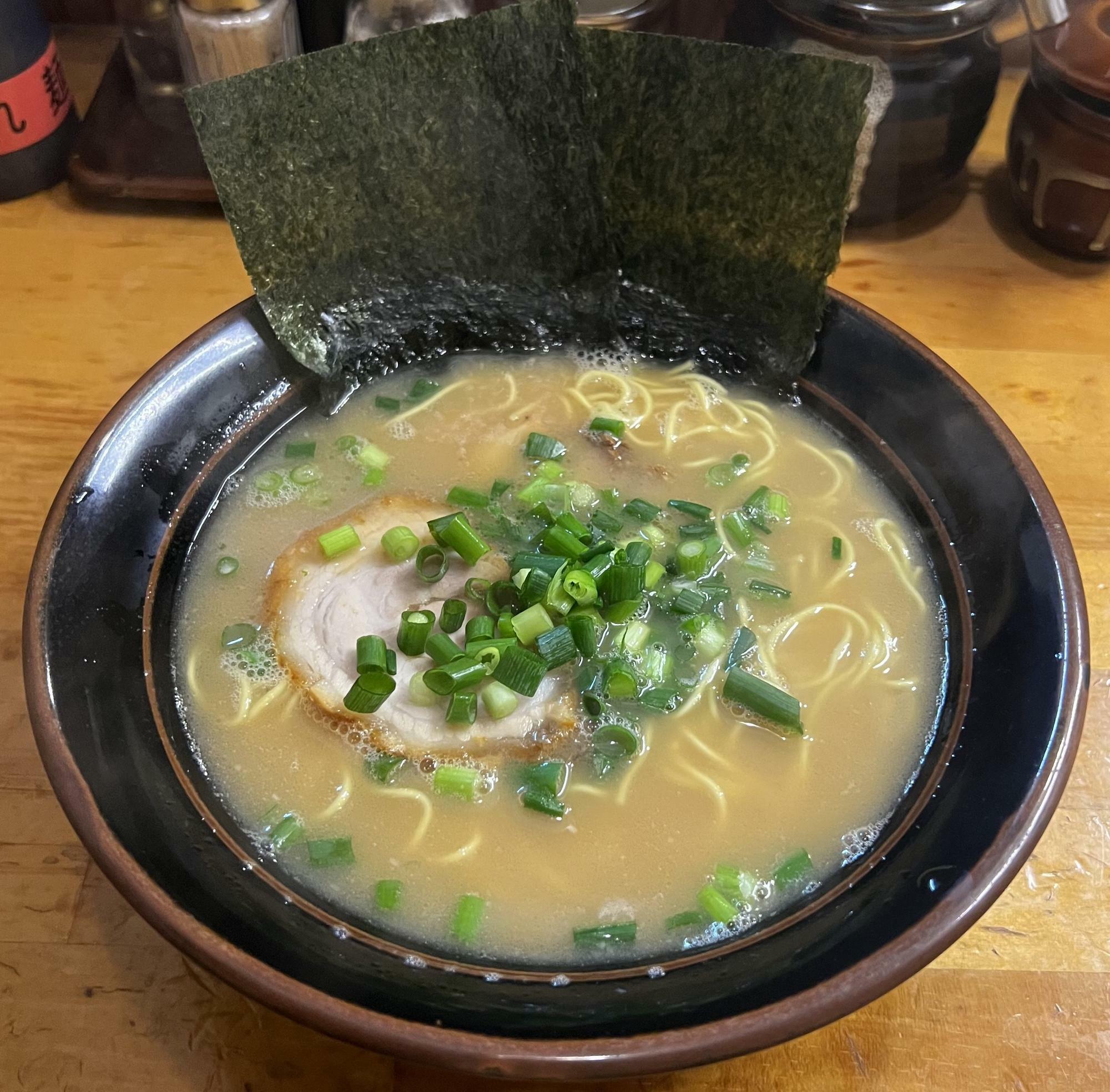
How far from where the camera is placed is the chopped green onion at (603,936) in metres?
1.40

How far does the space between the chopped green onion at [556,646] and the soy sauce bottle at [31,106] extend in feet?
6.44

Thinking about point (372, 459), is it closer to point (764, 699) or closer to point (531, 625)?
point (531, 625)

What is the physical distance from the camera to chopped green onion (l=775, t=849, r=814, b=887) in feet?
4.80

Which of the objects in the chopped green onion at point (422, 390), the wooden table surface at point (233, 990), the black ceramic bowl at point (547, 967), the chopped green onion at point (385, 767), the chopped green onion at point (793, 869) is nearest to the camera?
the black ceramic bowl at point (547, 967)

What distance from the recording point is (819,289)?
6.23 ft

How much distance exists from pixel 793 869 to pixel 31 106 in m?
2.54

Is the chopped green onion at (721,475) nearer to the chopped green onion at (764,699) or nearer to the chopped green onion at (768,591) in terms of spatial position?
the chopped green onion at (768,591)

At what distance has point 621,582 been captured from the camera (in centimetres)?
168

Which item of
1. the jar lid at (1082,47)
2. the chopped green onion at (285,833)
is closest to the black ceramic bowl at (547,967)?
the chopped green onion at (285,833)

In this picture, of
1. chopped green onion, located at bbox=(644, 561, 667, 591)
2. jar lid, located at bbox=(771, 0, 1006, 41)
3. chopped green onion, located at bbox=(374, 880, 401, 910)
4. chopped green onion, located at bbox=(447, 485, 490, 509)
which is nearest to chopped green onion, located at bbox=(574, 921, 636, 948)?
chopped green onion, located at bbox=(374, 880, 401, 910)

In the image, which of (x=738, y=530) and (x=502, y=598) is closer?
(x=502, y=598)

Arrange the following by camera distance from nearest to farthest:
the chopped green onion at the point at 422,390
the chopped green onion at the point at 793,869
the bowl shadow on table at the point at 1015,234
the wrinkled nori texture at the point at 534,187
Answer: the chopped green onion at the point at 793,869, the wrinkled nori texture at the point at 534,187, the chopped green onion at the point at 422,390, the bowl shadow on table at the point at 1015,234

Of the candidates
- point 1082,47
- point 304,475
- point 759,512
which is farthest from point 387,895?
point 1082,47

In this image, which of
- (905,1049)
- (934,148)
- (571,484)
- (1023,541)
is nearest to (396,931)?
(905,1049)
